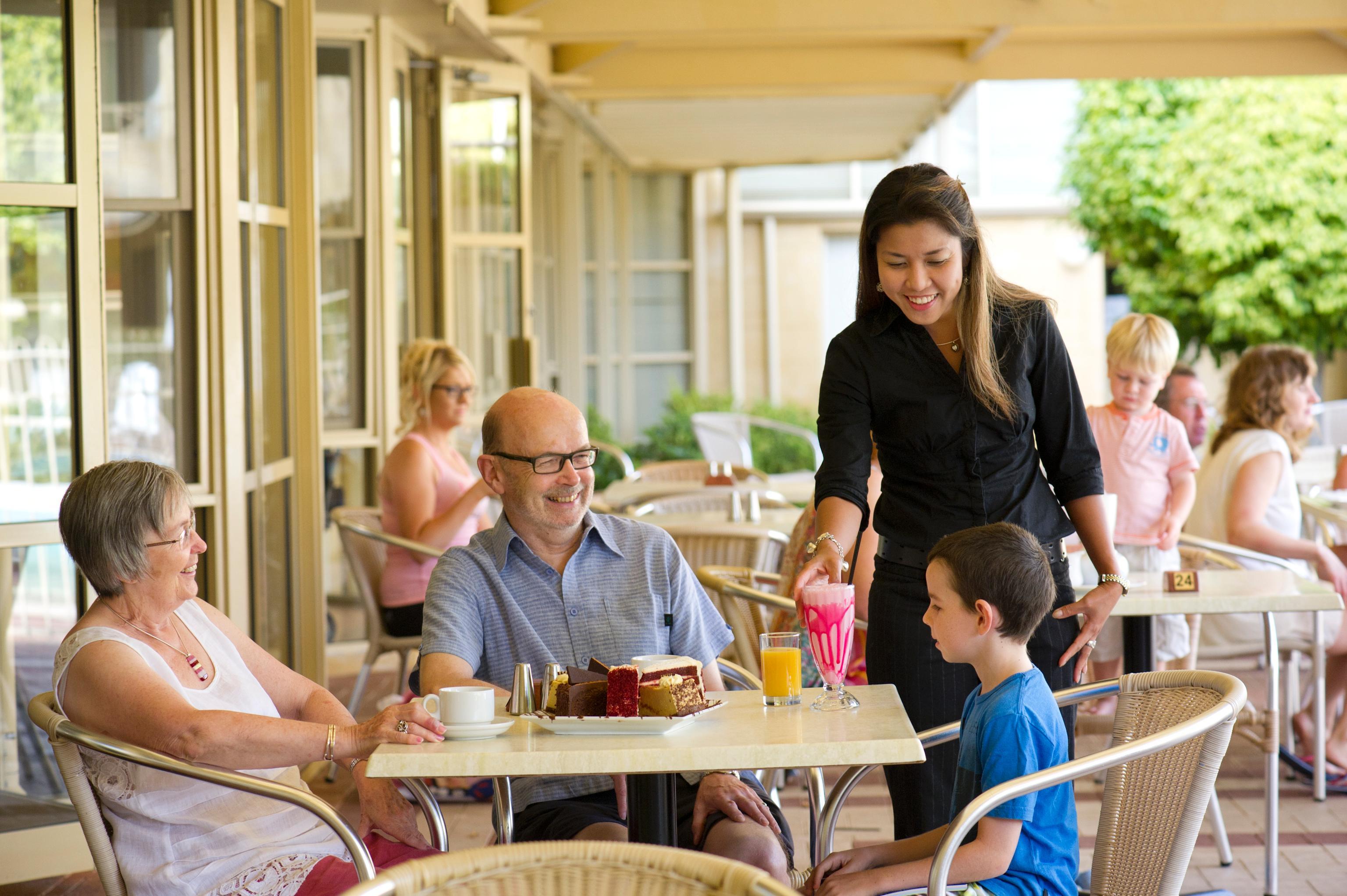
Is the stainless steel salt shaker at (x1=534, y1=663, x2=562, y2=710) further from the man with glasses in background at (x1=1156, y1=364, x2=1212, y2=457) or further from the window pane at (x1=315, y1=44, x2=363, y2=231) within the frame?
the window pane at (x1=315, y1=44, x2=363, y2=231)

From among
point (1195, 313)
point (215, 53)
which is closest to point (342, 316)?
point (215, 53)

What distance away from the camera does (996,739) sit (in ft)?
6.42

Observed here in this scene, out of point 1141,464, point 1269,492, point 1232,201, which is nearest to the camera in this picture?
point 1141,464

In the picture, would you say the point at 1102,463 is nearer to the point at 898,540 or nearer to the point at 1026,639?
the point at 898,540

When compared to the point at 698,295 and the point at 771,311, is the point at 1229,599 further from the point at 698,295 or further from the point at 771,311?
the point at 771,311

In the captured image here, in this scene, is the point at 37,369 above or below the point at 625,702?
above

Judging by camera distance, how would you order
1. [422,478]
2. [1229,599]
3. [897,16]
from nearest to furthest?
[1229,599], [422,478], [897,16]

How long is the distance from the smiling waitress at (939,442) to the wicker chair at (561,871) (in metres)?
1.01

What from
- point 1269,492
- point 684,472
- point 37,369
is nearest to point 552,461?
point 37,369

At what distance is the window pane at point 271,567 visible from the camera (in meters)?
4.20

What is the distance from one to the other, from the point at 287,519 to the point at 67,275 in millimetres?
1408

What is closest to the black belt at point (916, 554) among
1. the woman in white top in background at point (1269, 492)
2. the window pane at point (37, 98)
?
the woman in white top in background at point (1269, 492)

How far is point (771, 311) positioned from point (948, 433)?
14019mm

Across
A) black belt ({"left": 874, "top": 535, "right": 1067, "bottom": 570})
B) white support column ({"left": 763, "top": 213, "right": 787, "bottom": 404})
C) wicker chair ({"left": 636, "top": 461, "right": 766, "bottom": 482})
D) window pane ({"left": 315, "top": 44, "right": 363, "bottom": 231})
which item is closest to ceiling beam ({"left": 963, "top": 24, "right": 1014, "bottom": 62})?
wicker chair ({"left": 636, "top": 461, "right": 766, "bottom": 482})
